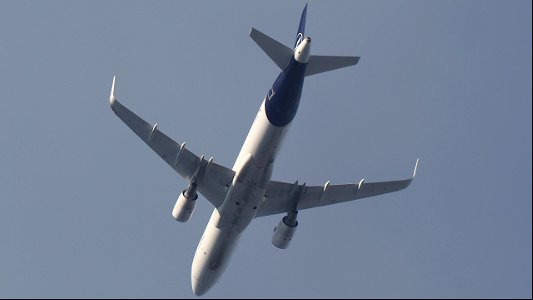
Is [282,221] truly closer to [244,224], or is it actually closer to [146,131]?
[244,224]

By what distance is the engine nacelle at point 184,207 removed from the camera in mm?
53219

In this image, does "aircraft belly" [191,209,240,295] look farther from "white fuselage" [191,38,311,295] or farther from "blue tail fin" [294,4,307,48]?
"blue tail fin" [294,4,307,48]

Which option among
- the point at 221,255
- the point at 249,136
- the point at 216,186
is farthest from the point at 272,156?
the point at 221,255

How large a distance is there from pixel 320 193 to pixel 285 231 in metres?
3.58

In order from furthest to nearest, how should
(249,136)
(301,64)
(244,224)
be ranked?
(244,224)
(249,136)
(301,64)

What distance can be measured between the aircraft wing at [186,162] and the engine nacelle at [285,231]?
4.69 m

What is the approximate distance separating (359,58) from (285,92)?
186 inches

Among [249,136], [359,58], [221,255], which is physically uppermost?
[359,58]

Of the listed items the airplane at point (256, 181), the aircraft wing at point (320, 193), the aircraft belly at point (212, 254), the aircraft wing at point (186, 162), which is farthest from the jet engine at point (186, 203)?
the aircraft wing at point (320, 193)

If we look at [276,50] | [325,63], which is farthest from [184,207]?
[325,63]

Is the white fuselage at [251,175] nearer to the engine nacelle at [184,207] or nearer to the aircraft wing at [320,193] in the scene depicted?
the engine nacelle at [184,207]

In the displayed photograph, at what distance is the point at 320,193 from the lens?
2219 inches

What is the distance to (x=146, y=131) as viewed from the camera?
51906mm

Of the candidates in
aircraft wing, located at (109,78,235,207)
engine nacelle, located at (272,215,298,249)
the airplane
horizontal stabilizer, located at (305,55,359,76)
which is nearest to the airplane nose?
the airplane
